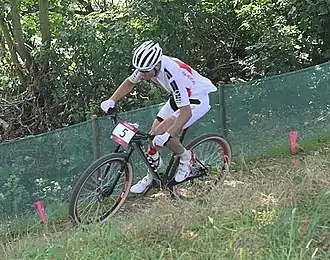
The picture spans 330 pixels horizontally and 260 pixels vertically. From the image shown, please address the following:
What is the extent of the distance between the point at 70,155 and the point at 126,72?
158 inches

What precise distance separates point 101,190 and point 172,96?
112cm

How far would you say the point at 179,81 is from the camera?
546 centimetres

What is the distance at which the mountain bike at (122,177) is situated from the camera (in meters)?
5.32

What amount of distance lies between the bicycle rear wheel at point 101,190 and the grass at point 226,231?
61cm

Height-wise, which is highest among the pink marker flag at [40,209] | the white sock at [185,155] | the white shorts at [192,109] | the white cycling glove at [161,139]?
the white shorts at [192,109]

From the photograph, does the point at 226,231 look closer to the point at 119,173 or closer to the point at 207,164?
the point at 119,173

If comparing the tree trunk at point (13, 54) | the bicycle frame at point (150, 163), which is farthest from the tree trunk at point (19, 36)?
the bicycle frame at point (150, 163)

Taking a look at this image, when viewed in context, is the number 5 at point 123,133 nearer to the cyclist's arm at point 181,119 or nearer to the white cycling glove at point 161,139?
the white cycling glove at point 161,139

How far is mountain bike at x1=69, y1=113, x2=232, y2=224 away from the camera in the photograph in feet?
17.4

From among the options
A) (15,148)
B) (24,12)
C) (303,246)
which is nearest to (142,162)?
(15,148)

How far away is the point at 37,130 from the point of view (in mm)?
10852

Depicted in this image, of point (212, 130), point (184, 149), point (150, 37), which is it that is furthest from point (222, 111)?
point (150, 37)

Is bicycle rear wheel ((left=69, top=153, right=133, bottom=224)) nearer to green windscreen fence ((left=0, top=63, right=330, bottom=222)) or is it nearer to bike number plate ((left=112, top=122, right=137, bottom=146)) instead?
bike number plate ((left=112, top=122, right=137, bottom=146))

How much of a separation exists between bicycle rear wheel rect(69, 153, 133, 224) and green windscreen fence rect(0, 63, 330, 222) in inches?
12.0
